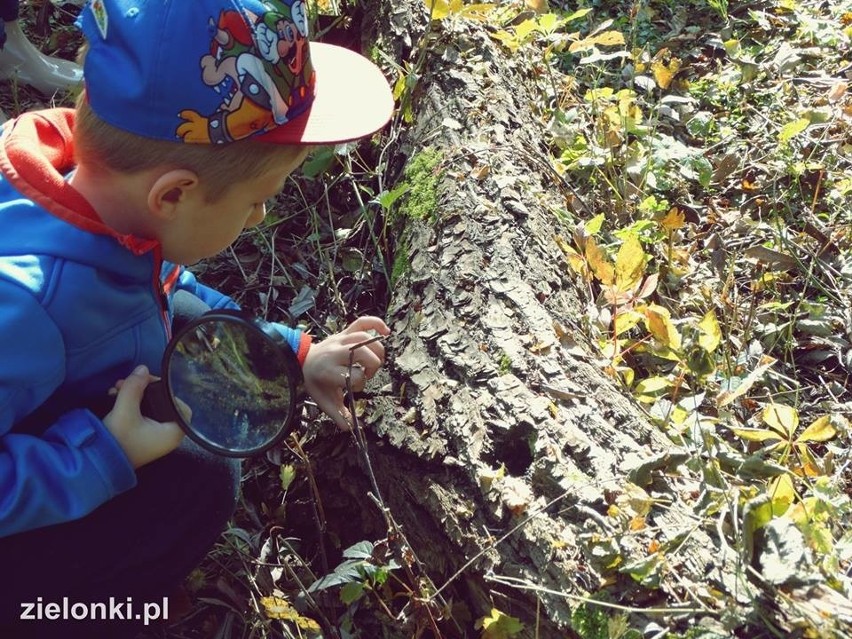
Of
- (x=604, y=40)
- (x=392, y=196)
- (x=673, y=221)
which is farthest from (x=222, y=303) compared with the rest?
(x=604, y=40)

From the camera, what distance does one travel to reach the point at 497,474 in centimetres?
195

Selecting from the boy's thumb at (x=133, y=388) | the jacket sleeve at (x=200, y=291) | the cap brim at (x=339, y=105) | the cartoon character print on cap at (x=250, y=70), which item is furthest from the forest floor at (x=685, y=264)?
the cartoon character print on cap at (x=250, y=70)

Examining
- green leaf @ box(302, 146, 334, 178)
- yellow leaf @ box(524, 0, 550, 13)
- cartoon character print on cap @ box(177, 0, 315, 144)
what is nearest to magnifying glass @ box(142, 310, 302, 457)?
cartoon character print on cap @ box(177, 0, 315, 144)

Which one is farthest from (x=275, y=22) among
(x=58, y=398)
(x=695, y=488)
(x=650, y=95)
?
(x=650, y=95)

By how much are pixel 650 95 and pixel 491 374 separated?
2.07 metres

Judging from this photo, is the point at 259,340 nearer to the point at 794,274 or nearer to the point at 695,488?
the point at 695,488

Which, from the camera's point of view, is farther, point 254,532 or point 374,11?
point 374,11

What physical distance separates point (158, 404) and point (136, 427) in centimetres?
7

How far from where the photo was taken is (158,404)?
1.86 metres

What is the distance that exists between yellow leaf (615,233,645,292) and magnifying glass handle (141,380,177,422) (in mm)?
1355

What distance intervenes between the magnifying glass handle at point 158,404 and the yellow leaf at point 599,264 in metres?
1.34

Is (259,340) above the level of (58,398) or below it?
above

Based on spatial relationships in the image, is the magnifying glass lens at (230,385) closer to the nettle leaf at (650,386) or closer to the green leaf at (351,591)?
the green leaf at (351,591)

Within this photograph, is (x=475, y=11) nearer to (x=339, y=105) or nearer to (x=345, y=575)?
(x=339, y=105)
